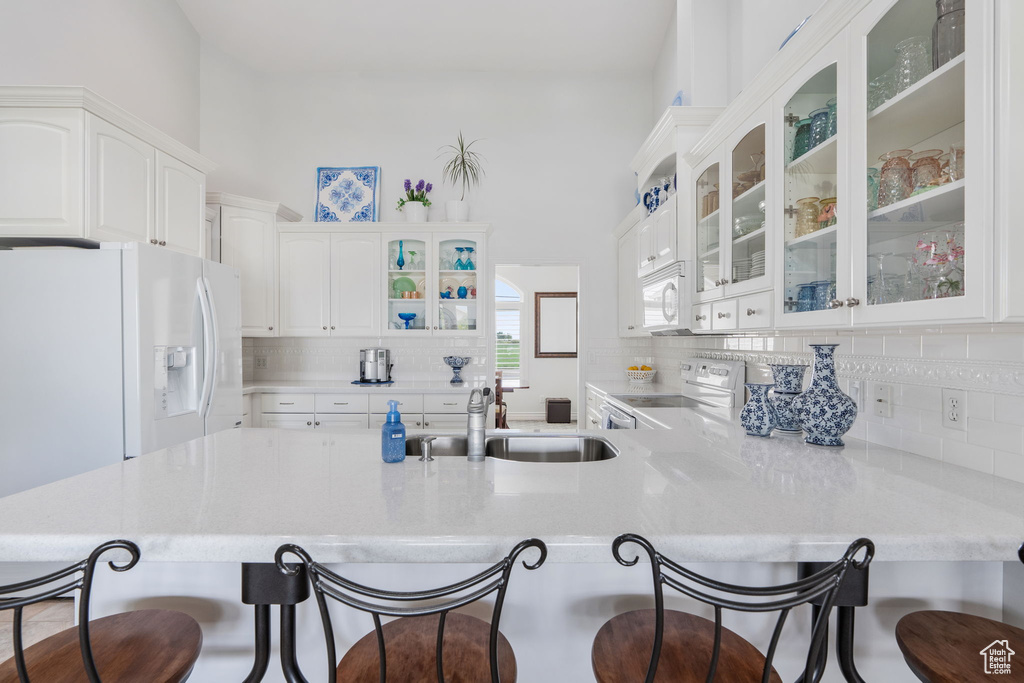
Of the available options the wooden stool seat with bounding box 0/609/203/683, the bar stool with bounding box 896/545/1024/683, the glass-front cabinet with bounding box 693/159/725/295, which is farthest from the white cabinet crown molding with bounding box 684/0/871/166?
the wooden stool seat with bounding box 0/609/203/683

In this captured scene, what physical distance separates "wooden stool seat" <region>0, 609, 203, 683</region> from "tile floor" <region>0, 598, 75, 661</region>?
137 centimetres

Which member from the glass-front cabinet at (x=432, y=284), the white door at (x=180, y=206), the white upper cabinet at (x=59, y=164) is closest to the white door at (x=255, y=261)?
the white door at (x=180, y=206)

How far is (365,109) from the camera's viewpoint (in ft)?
14.4

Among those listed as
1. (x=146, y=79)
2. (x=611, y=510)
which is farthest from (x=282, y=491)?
(x=146, y=79)

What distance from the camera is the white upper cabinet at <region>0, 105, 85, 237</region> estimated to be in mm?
2328

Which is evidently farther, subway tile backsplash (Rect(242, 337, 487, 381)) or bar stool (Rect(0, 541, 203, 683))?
subway tile backsplash (Rect(242, 337, 487, 381))

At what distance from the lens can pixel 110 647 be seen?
96 cm

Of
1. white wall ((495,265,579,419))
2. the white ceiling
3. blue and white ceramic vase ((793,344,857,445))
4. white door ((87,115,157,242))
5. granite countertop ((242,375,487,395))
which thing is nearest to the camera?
blue and white ceramic vase ((793,344,857,445))

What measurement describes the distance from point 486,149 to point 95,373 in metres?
3.23

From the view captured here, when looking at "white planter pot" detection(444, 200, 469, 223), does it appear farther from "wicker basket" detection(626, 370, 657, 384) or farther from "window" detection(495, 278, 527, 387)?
"window" detection(495, 278, 527, 387)

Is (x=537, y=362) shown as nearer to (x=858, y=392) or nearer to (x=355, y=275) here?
(x=355, y=275)

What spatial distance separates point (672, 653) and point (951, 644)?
0.52 meters

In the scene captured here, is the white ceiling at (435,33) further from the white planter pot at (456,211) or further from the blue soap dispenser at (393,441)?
the blue soap dispenser at (393,441)

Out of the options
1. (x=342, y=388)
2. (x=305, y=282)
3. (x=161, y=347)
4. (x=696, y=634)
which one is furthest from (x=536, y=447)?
(x=305, y=282)
